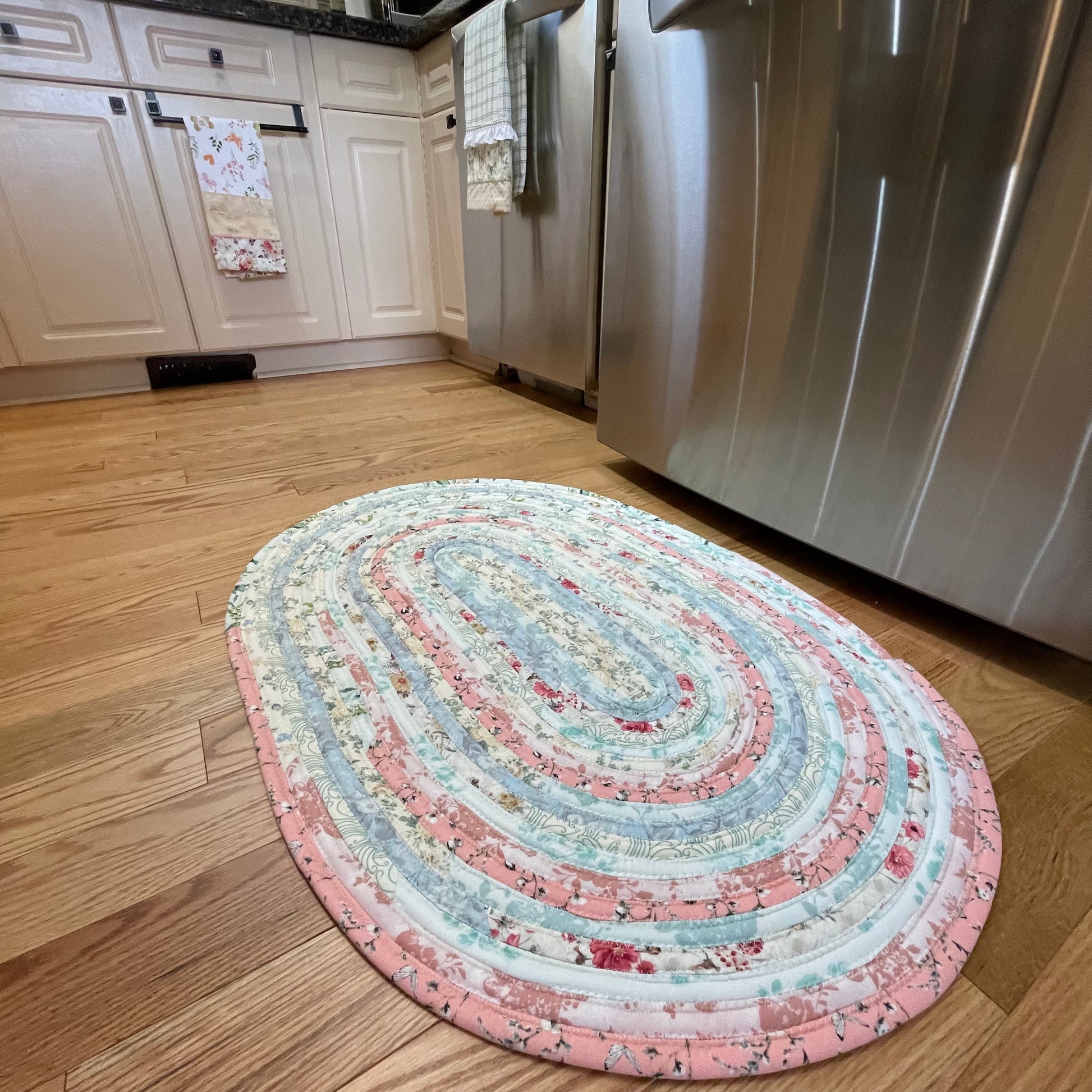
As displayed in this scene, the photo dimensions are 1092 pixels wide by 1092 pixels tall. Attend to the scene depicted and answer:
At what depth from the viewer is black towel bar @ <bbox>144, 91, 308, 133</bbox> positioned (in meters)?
1.65

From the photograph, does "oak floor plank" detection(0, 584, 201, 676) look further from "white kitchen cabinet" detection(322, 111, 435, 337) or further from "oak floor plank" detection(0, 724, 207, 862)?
"white kitchen cabinet" detection(322, 111, 435, 337)

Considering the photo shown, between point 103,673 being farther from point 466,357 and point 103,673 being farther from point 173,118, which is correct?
point 466,357

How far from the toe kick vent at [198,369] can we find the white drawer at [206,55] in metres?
0.71

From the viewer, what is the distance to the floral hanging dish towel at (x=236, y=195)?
1735mm

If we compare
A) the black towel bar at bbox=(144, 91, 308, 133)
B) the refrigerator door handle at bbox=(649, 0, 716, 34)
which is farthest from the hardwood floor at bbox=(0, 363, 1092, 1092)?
the black towel bar at bbox=(144, 91, 308, 133)

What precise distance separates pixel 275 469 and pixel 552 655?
33.1 inches

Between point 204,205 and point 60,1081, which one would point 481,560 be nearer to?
point 60,1081

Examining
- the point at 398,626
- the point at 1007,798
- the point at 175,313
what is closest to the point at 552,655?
the point at 398,626

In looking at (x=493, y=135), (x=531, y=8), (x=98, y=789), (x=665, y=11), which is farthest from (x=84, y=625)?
(x=531, y=8)

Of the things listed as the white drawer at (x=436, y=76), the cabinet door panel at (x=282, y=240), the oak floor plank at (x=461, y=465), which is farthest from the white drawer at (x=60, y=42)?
the oak floor plank at (x=461, y=465)

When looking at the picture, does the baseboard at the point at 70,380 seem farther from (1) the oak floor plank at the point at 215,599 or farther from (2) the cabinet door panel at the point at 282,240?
(1) the oak floor plank at the point at 215,599

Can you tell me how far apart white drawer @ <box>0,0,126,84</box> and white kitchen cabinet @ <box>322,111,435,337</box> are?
547 millimetres

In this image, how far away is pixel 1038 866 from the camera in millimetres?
477

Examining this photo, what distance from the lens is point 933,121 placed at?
62 centimetres
